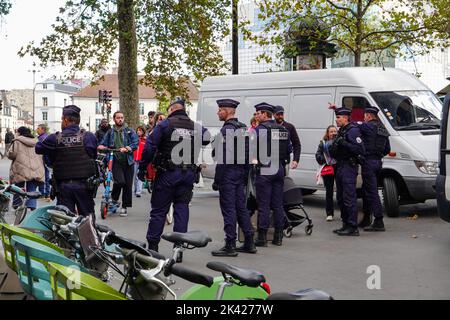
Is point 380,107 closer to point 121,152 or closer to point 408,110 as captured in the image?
point 408,110

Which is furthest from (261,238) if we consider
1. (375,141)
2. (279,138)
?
(375,141)

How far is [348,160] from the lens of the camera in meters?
10.2

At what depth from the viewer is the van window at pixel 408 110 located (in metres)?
12.3

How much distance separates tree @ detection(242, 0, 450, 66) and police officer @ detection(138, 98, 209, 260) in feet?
45.9

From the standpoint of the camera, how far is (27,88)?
17325 cm

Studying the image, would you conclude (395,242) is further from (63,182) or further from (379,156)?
(63,182)

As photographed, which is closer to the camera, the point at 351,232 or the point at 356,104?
the point at 351,232

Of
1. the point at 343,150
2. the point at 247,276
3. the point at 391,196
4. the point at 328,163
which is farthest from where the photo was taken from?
the point at 391,196

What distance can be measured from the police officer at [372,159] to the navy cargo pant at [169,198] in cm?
342

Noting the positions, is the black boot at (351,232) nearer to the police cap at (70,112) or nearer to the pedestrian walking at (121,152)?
the pedestrian walking at (121,152)

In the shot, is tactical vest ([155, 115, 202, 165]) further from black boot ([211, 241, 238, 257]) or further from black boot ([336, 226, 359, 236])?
black boot ([336, 226, 359, 236])

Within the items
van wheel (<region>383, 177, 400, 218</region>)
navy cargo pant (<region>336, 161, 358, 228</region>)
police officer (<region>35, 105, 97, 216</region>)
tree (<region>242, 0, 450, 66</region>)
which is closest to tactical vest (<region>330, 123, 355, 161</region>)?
navy cargo pant (<region>336, 161, 358, 228</region>)

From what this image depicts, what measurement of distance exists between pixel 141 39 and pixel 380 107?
13.8 metres
